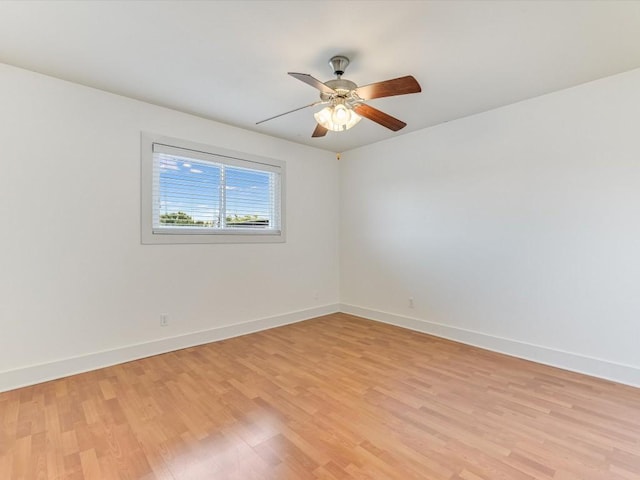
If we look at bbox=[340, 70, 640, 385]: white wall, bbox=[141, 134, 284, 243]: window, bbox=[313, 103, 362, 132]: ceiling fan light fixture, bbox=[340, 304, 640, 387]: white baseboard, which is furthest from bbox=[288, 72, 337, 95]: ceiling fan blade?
bbox=[340, 304, 640, 387]: white baseboard

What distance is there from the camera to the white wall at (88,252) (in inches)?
101

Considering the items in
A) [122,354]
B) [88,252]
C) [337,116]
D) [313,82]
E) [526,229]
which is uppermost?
[313,82]

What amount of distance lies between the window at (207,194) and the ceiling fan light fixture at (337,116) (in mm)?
1843

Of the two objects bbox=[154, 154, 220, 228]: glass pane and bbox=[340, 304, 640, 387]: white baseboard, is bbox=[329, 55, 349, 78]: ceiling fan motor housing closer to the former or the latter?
bbox=[154, 154, 220, 228]: glass pane

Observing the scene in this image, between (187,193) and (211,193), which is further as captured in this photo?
(211,193)

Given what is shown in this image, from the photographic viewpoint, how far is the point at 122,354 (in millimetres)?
3020

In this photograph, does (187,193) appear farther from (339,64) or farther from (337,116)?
(339,64)

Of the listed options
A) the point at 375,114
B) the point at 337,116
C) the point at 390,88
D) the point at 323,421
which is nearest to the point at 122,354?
the point at 323,421

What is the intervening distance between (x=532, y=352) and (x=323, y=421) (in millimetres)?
2386

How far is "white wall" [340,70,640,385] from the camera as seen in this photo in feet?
8.73

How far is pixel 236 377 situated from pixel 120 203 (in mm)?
2056

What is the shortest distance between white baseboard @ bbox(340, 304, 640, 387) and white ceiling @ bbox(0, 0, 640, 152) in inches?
99.6

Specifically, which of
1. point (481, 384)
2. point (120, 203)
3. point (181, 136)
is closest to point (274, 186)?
point (181, 136)

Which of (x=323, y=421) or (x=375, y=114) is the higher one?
(x=375, y=114)
